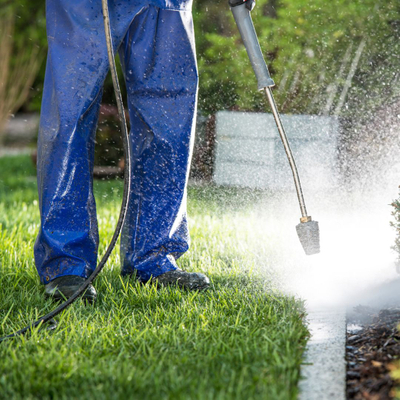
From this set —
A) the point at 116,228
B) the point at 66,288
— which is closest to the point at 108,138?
the point at 66,288

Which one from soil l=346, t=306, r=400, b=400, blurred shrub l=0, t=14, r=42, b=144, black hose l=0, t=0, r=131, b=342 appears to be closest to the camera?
soil l=346, t=306, r=400, b=400

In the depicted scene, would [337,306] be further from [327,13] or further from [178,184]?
[327,13]

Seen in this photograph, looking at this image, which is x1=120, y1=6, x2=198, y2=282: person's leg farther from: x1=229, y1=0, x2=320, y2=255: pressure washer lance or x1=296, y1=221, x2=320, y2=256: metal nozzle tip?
x1=296, y1=221, x2=320, y2=256: metal nozzle tip

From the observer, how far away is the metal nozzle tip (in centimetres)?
201

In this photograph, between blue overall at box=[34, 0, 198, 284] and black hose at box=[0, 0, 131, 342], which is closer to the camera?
black hose at box=[0, 0, 131, 342]

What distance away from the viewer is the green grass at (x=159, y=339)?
1.27 m

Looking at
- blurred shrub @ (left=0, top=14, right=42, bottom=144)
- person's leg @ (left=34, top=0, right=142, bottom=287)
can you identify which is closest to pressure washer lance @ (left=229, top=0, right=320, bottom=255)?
person's leg @ (left=34, top=0, right=142, bottom=287)

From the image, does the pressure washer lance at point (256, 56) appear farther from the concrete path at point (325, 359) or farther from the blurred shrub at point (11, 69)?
the blurred shrub at point (11, 69)

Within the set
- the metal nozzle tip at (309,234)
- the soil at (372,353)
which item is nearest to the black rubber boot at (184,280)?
the metal nozzle tip at (309,234)

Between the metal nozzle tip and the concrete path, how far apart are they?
0.83 ft

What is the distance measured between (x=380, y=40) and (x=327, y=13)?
19.2 inches

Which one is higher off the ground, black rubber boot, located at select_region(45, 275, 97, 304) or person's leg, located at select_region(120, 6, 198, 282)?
person's leg, located at select_region(120, 6, 198, 282)

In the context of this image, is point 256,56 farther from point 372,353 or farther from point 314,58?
point 314,58

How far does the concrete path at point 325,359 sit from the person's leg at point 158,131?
62 cm
